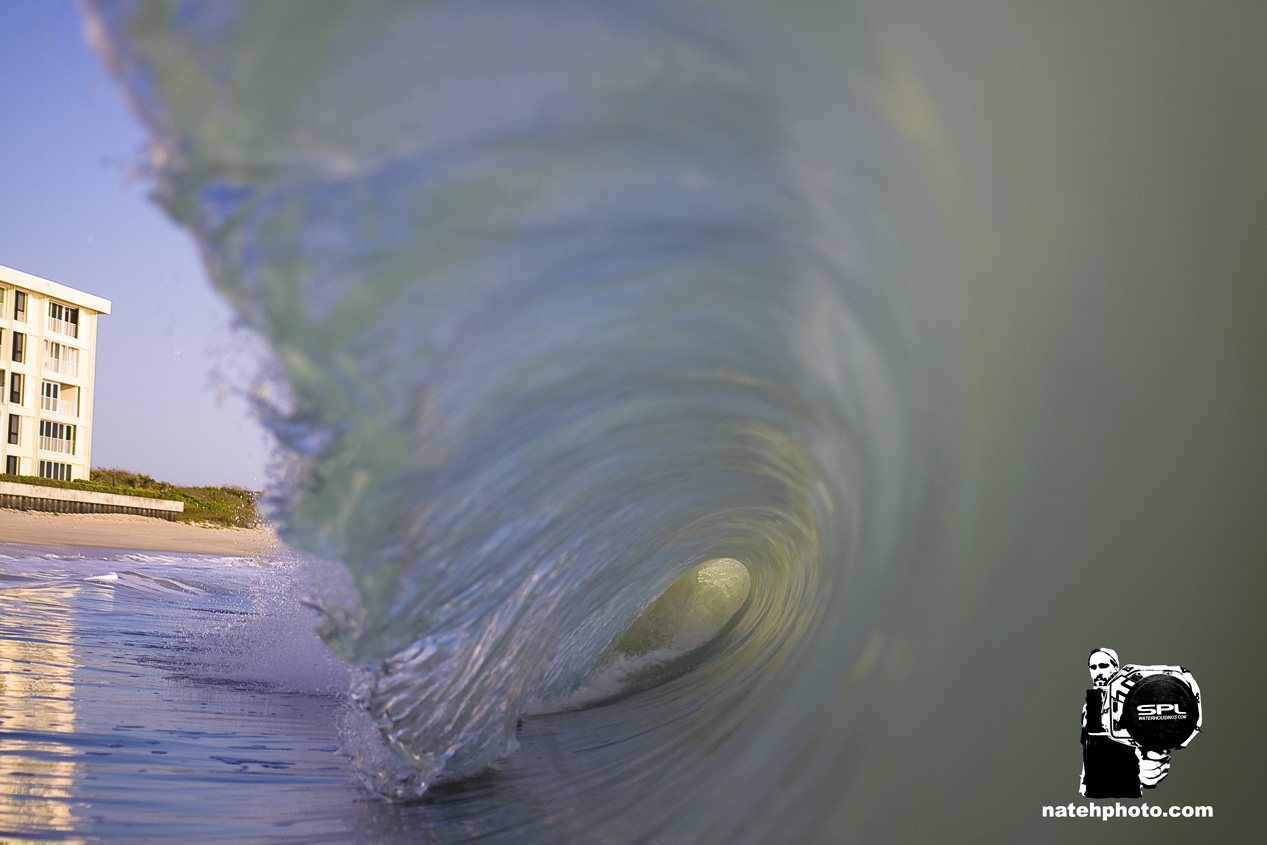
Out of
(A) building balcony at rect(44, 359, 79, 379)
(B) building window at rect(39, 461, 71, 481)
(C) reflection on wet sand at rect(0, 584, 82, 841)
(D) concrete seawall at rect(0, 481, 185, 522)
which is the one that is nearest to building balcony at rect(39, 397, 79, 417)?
(A) building balcony at rect(44, 359, 79, 379)

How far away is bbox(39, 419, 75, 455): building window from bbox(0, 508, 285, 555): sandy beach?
30.4 feet

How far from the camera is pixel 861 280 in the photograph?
255 centimetres

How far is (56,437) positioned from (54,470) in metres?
1.23

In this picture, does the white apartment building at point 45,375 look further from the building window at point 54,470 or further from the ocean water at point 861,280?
the ocean water at point 861,280

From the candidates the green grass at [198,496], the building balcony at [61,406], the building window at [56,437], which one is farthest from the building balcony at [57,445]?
the green grass at [198,496]

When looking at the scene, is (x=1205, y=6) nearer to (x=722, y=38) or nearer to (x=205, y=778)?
(x=722, y=38)

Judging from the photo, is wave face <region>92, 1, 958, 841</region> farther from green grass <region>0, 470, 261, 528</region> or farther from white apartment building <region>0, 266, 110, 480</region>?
white apartment building <region>0, 266, 110, 480</region>

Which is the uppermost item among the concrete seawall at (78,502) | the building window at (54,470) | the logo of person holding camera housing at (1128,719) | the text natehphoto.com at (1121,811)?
the building window at (54,470)

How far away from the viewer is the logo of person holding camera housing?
2.11 metres

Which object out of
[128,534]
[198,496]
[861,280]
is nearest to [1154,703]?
[861,280]

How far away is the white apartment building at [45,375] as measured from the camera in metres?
33.5

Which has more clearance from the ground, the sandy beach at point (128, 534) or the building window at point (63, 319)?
the building window at point (63, 319)

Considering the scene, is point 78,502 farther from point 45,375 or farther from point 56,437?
point 45,375

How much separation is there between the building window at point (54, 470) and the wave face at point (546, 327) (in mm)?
36729
